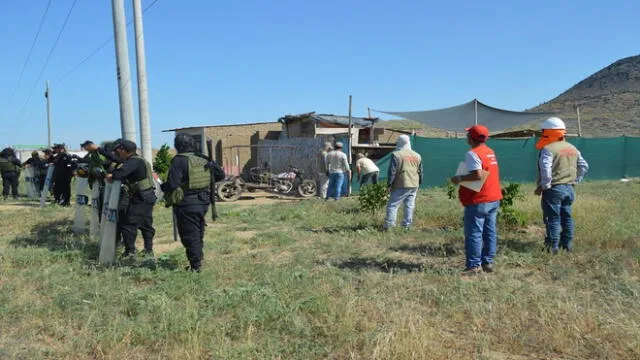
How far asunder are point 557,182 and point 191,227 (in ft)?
13.1

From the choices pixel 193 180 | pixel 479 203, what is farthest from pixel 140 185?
pixel 479 203

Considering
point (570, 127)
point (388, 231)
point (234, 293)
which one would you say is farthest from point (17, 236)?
point (570, 127)

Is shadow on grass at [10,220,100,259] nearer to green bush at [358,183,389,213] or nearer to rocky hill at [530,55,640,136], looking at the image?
green bush at [358,183,389,213]

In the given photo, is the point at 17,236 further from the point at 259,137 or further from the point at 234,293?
the point at 259,137

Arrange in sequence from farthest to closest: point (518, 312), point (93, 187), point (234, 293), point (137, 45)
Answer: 1. point (137, 45)
2. point (93, 187)
3. point (234, 293)
4. point (518, 312)

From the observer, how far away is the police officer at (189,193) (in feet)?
16.2

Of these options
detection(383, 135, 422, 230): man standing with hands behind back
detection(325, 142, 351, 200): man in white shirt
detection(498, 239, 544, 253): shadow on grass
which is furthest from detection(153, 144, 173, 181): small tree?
detection(498, 239, 544, 253): shadow on grass

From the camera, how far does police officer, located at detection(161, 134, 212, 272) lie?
16.2 ft

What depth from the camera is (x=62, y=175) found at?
11.4m

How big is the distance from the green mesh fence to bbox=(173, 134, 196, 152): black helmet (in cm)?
841

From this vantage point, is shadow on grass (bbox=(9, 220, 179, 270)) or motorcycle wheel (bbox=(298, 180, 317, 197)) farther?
motorcycle wheel (bbox=(298, 180, 317, 197))

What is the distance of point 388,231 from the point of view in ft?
23.5

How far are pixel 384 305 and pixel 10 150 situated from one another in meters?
13.6

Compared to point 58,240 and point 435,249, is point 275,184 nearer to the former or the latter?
point 58,240
